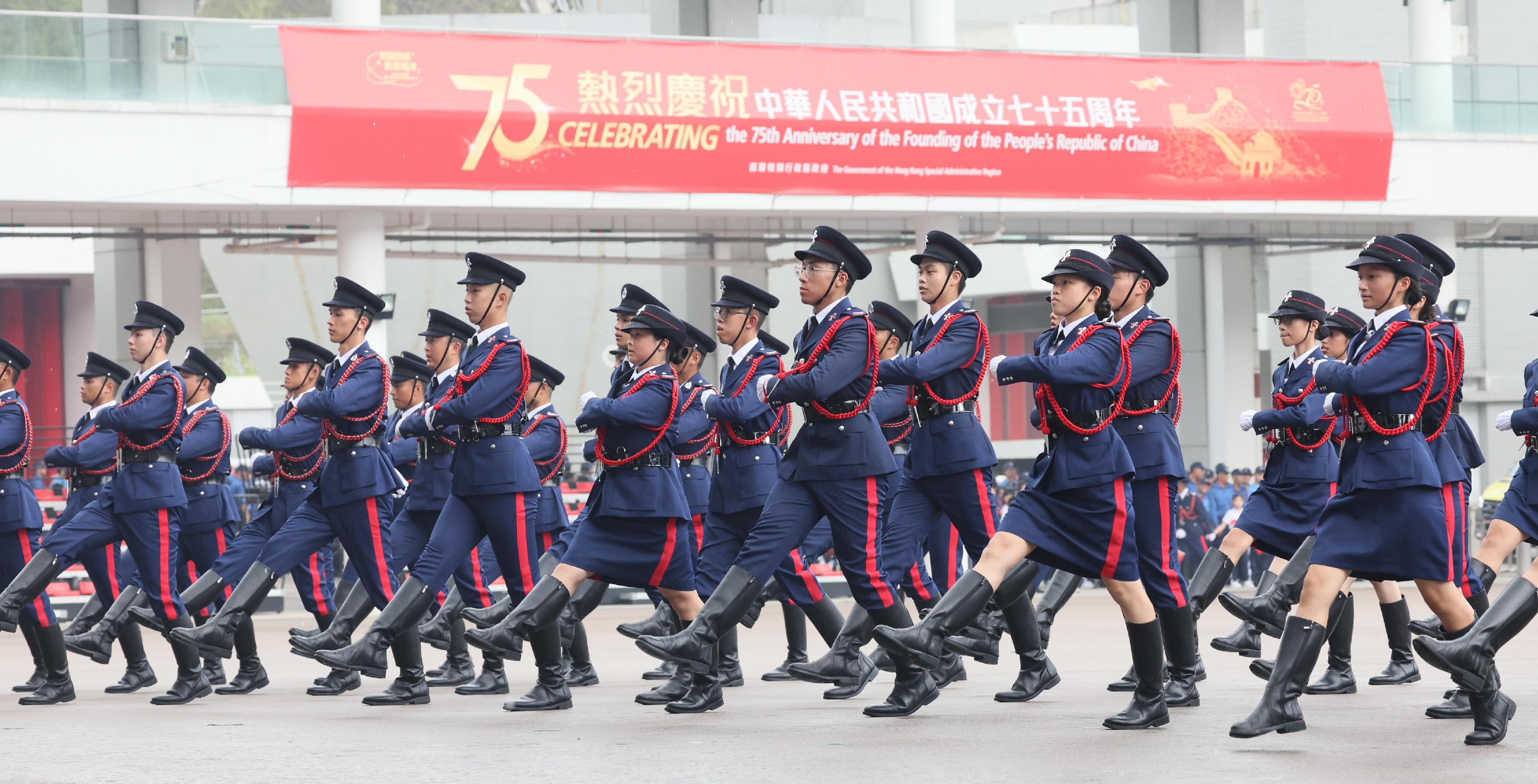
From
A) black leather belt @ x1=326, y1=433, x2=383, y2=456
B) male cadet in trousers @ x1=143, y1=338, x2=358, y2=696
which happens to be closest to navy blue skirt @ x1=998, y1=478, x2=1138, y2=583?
black leather belt @ x1=326, y1=433, x2=383, y2=456

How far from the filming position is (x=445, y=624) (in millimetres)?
9438

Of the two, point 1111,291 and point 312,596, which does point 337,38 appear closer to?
point 312,596

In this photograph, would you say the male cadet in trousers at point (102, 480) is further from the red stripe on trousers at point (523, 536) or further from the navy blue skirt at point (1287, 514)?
the navy blue skirt at point (1287, 514)

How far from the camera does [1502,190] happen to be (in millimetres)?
21641

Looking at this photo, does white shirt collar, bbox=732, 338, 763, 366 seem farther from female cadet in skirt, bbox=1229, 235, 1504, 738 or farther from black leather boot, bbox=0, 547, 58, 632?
black leather boot, bbox=0, 547, 58, 632

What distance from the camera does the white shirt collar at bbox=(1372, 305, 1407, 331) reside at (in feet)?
22.8

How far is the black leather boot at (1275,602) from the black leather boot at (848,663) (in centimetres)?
169

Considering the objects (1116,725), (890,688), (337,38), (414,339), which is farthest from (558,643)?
(414,339)

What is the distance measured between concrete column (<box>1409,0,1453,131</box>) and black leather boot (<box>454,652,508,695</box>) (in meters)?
15.0

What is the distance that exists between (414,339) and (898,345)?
21.7m

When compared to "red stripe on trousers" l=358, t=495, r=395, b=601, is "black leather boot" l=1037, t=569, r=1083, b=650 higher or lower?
lower

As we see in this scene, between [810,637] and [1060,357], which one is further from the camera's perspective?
[810,637]

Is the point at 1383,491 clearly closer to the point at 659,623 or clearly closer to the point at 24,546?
the point at 659,623

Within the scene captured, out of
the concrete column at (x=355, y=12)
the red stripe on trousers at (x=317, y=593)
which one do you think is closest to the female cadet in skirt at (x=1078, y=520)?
the red stripe on trousers at (x=317, y=593)
